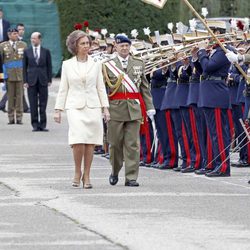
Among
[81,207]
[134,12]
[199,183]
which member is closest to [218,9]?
[134,12]

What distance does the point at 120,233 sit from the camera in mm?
11461

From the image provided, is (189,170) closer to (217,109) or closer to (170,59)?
(217,109)

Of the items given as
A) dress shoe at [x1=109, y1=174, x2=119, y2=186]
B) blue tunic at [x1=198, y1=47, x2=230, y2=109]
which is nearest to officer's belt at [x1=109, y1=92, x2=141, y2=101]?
→ dress shoe at [x1=109, y1=174, x2=119, y2=186]

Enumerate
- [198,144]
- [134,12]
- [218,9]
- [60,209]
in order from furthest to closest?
[218,9] → [134,12] → [198,144] → [60,209]

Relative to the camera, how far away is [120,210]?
513 inches

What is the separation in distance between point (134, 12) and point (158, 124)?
19098 mm

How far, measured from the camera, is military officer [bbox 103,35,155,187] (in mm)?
15438

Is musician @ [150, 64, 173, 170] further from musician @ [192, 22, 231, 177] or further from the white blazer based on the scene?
the white blazer

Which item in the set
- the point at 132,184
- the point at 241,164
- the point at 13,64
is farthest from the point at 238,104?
the point at 13,64

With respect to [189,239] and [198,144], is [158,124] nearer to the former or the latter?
[198,144]

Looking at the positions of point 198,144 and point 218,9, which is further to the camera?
point 218,9

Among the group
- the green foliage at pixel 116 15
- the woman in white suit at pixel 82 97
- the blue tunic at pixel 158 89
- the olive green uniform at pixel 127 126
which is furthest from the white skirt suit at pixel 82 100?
the green foliage at pixel 116 15

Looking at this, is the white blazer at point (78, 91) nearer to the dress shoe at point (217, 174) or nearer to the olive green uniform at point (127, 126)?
the olive green uniform at point (127, 126)

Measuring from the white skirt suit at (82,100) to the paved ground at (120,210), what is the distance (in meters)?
0.65
